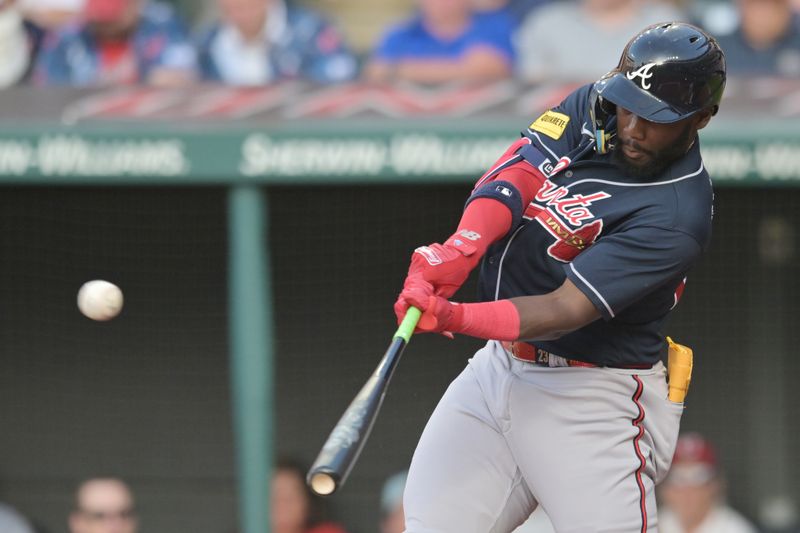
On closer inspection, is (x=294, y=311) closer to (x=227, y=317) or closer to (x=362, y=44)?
(x=227, y=317)

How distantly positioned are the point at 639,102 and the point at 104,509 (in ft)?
11.1

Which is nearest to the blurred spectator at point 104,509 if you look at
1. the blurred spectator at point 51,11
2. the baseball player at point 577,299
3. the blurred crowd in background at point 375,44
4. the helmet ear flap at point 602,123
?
the blurred crowd in background at point 375,44

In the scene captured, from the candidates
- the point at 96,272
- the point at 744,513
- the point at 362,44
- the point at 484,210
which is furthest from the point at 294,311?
the point at 484,210

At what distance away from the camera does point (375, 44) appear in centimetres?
540

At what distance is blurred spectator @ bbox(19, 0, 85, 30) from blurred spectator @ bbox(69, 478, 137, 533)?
1.88 metres

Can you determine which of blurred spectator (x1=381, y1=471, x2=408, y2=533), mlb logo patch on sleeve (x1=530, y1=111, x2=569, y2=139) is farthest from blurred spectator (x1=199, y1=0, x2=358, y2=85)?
mlb logo patch on sleeve (x1=530, y1=111, x2=569, y2=139)

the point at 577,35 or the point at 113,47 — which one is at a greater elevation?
the point at 113,47

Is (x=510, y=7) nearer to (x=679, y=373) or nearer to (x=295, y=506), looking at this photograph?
(x=295, y=506)

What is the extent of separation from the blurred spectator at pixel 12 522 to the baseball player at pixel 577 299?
309 cm

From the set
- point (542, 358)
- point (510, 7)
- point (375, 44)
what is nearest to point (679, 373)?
point (542, 358)

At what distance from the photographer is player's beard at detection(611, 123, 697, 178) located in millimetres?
2600

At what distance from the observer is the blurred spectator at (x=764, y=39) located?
5027 mm

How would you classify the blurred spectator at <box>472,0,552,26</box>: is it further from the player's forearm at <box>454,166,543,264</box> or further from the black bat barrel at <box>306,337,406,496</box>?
the black bat barrel at <box>306,337,406,496</box>

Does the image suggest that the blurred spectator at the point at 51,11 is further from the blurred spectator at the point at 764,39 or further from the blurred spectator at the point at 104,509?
the blurred spectator at the point at 764,39
